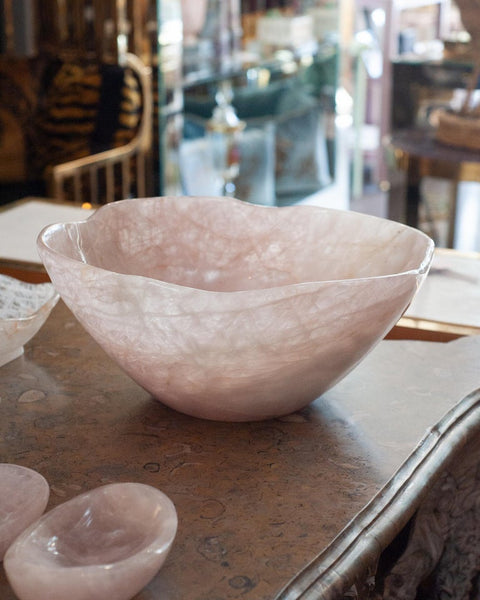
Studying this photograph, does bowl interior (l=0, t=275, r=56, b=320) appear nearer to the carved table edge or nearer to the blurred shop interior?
the carved table edge

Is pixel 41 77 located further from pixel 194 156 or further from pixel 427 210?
pixel 427 210

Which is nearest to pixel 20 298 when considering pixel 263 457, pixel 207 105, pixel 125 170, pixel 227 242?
pixel 227 242

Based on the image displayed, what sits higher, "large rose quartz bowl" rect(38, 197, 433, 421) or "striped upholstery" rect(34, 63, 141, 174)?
"large rose quartz bowl" rect(38, 197, 433, 421)

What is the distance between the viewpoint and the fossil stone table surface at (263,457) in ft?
1.75

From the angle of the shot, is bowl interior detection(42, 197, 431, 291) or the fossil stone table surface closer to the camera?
the fossil stone table surface

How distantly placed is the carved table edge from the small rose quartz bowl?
3.2 inches

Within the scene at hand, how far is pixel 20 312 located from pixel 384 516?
0.43 m

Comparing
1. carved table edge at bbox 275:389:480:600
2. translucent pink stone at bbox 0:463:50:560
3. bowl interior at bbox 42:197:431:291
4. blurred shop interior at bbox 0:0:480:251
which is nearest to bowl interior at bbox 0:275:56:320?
bowl interior at bbox 42:197:431:291

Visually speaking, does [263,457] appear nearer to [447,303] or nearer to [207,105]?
[447,303]

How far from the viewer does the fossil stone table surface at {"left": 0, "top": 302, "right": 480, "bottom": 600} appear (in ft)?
1.75

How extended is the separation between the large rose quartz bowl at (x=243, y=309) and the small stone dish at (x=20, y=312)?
3.0 inches

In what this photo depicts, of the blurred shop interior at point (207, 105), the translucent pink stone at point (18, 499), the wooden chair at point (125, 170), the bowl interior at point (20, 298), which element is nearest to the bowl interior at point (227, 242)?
the bowl interior at point (20, 298)

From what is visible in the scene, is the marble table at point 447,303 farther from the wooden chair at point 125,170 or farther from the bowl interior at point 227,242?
the wooden chair at point 125,170

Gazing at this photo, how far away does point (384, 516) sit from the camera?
580 mm
